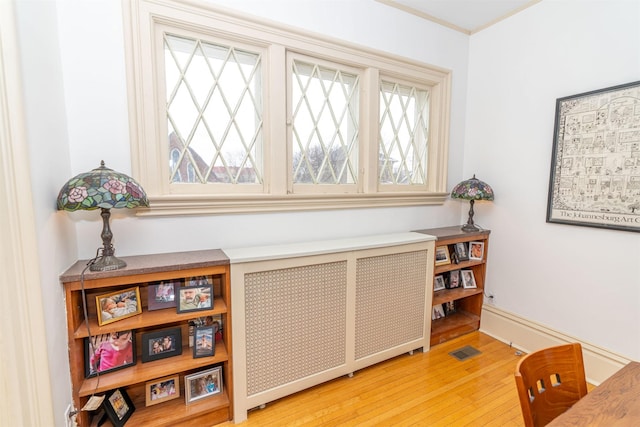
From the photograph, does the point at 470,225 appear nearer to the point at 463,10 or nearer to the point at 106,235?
the point at 463,10

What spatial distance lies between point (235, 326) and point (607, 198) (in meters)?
2.49

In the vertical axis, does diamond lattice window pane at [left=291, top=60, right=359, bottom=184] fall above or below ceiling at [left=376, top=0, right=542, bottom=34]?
below

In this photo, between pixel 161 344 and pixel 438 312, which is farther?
pixel 438 312

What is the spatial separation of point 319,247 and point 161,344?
3.45ft

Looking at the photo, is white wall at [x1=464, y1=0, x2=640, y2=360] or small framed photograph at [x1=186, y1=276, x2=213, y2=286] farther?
white wall at [x1=464, y1=0, x2=640, y2=360]

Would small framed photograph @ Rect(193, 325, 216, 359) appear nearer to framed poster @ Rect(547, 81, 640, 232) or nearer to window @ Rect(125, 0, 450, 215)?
window @ Rect(125, 0, 450, 215)

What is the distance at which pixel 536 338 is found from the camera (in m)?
2.31

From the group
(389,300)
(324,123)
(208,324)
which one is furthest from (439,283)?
(208,324)

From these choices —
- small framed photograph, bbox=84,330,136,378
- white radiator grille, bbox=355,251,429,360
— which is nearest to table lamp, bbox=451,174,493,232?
white radiator grille, bbox=355,251,429,360

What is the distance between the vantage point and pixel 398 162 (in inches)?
100.0

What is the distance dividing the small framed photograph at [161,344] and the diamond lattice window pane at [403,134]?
1825mm

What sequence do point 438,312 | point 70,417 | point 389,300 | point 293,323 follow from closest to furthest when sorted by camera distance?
point 70,417
point 293,323
point 389,300
point 438,312

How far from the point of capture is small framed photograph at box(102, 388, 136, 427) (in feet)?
4.81

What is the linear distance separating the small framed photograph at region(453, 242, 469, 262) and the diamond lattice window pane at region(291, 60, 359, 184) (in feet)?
3.80
